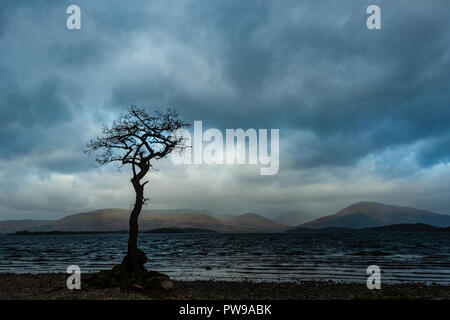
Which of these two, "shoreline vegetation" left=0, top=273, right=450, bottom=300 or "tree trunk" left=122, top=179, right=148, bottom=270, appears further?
"tree trunk" left=122, top=179, right=148, bottom=270

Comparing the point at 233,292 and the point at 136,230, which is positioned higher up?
the point at 136,230

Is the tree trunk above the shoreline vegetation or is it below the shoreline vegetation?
above

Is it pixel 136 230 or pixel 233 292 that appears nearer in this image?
pixel 233 292

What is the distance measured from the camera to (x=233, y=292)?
1970 cm

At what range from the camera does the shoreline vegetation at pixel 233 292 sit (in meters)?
15.7

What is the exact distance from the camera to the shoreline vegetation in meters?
15.7

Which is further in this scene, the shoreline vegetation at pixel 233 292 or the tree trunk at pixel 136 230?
the tree trunk at pixel 136 230

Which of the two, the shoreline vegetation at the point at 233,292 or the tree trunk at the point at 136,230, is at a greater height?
the tree trunk at the point at 136,230
